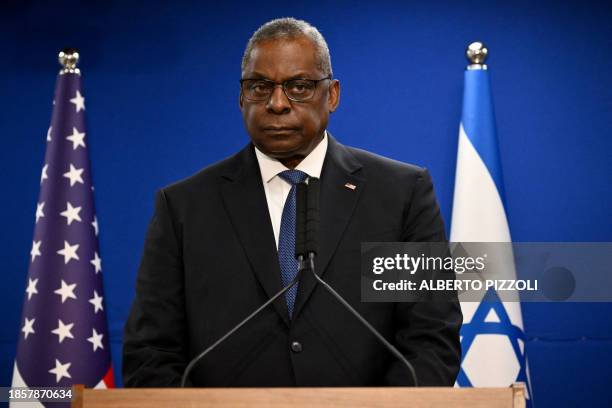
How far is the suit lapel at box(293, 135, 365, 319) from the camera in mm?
2328

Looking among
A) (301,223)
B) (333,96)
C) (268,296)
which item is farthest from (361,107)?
(301,223)

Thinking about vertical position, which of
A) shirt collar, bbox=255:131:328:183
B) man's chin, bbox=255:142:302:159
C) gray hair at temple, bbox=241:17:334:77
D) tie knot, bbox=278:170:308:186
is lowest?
tie knot, bbox=278:170:308:186

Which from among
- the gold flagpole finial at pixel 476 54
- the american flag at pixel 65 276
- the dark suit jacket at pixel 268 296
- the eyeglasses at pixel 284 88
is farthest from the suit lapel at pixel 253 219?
the gold flagpole finial at pixel 476 54

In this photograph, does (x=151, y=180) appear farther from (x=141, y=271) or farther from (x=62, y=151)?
(x=141, y=271)

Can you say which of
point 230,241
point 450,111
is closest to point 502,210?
point 450,111

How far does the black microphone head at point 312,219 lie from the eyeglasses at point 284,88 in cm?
39

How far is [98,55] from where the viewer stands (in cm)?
446

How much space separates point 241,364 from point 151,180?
7.41 feet

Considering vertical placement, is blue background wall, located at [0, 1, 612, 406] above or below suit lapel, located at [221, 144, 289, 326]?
above

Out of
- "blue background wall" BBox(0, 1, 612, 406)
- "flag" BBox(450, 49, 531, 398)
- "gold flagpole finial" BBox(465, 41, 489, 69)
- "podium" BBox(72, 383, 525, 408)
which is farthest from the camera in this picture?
"blue background wall" BBox(0, 1, 612, 406)

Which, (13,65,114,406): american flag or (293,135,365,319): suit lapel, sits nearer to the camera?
(293,135,365,319): suit lapel

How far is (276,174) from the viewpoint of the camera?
249 centimetres

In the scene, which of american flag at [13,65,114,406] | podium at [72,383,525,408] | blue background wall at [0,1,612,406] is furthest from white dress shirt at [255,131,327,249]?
blue background wall at [0,1,612,406]

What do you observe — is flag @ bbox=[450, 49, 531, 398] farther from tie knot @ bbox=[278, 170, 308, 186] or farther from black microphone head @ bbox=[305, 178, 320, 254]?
black microphone head @ bbox=[305, 178, 320, 254]
